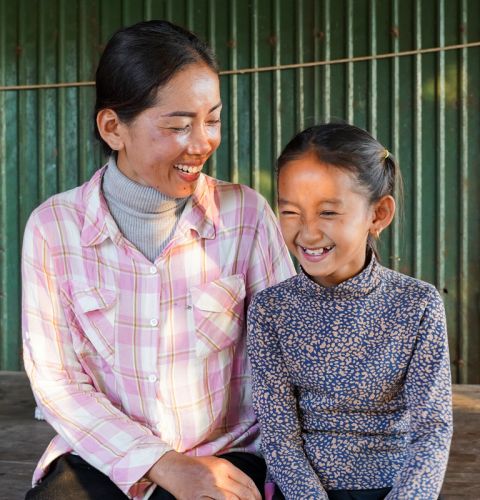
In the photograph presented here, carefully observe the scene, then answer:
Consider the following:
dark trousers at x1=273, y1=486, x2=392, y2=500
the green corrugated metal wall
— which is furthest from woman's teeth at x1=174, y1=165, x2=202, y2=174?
the green corrugated metal wall

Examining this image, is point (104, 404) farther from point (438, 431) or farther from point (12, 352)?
point (12, 352)

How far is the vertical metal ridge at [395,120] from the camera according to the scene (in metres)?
4.58

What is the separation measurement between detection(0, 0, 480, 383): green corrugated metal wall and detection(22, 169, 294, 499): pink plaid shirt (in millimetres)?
2669

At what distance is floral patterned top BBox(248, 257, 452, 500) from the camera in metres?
1.83

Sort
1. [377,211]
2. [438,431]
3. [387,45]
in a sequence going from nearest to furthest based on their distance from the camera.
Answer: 1. [438,431]
2. [377,211]
3. [387,45]

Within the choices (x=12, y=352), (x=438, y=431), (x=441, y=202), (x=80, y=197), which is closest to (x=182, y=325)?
(x=80, y=197)

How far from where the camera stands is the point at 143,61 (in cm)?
190

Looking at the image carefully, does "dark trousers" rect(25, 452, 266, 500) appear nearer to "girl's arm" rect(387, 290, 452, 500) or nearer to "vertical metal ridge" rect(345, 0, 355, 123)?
"girl's arm" rect(387, 290, 452, 500)

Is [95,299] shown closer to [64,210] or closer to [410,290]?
[64,210]

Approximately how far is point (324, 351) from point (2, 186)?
144 inches

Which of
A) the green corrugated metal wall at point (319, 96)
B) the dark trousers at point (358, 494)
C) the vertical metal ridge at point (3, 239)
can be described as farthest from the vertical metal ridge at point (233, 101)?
the dark trousers at point (358, 494)

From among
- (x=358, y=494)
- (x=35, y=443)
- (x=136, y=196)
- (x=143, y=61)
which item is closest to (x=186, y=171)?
(x=136, y=196)

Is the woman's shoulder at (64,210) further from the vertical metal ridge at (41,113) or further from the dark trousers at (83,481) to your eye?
the vertical metal ridge at (41,113)

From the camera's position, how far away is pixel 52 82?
500 centimetres
